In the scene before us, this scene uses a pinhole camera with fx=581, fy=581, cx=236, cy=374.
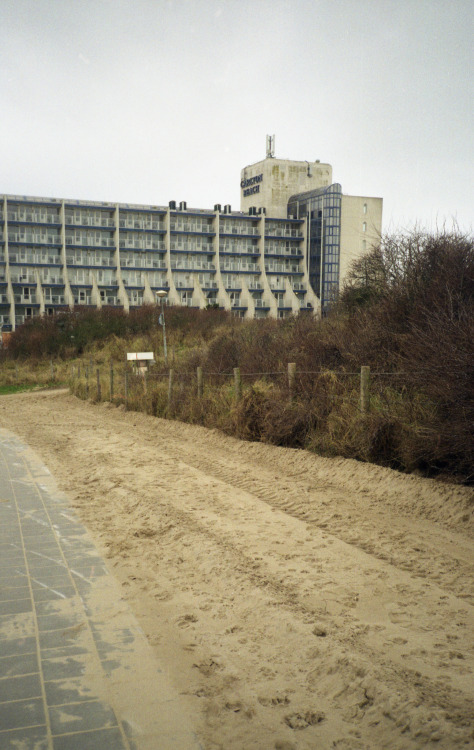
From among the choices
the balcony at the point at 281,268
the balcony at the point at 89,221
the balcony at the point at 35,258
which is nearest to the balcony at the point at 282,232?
the balcony at the point at 281,268

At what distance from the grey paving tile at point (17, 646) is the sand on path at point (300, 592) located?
0.85 meters

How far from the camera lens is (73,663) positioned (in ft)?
13.2

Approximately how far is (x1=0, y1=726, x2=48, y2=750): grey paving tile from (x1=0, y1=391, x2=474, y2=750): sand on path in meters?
0.87

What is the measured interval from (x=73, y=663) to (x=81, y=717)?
0.61 m

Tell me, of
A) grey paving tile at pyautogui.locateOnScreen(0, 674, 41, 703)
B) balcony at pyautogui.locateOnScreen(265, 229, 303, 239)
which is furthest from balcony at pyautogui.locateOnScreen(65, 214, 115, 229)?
grey paving tile at pyautogui.locateOnScreen(0, 674, 41, 703)

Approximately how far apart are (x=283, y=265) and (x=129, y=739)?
9028 cm

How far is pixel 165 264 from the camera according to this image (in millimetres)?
84812

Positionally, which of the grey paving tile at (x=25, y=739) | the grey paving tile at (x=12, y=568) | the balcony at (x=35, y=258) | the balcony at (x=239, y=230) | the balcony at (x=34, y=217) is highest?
the balcony at (x=239, y=230)

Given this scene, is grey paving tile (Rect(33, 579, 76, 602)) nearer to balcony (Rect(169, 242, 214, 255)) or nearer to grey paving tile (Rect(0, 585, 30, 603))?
grey paving tile (Rect(0, 585, 30, 603))

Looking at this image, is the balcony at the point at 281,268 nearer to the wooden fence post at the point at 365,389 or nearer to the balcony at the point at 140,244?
the balcony at the point at 140,244

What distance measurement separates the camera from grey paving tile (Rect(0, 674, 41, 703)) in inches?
143

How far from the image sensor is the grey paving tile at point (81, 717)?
3.35 metres

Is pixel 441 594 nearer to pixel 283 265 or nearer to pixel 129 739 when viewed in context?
pixel 129 739

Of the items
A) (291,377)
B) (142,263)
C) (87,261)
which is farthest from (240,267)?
(291,377)
